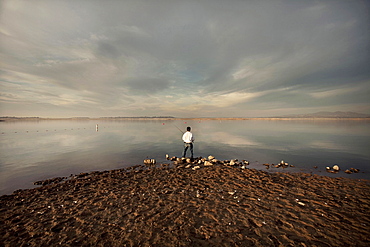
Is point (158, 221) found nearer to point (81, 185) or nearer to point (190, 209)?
point (190, 209)

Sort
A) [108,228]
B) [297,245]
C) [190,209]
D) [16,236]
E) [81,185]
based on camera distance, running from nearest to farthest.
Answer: [297,245] < [16,236] < [108,228] < [190,209] < [81,185]

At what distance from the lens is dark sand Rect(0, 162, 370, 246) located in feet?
15.8

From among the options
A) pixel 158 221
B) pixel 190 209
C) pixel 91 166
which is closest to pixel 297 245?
pixel 190 209

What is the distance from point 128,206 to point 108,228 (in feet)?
4.64

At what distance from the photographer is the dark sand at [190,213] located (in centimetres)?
481

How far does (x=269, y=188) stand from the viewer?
8516 millimetres

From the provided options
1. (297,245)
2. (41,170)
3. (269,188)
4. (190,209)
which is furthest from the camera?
(41,170)

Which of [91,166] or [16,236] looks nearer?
[16,236]

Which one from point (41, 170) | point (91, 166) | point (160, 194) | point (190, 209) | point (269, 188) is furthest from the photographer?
point (91, 166)

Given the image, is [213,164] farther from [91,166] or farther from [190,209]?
[91,166]

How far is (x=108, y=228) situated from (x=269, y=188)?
27.2 feet

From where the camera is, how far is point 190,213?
614 cm

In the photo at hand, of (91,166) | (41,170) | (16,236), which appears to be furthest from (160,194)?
(41,170)

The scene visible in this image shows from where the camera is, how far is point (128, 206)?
22.0 ft
